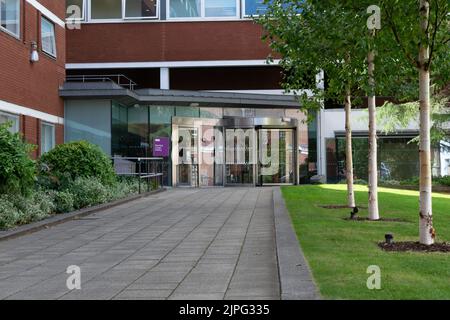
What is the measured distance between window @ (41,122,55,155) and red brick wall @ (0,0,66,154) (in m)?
0.56

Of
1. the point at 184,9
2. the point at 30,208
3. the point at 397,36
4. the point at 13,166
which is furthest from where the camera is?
the point at 184,9

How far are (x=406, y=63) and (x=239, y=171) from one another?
19231 millimetres

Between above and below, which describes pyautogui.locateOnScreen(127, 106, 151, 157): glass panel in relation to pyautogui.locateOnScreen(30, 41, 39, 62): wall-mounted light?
below

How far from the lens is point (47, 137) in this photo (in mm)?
23719

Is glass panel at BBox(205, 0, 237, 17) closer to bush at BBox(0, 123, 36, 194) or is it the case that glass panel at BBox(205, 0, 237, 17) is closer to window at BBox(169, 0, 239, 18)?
window at BBox(169, 0, 239, 18)

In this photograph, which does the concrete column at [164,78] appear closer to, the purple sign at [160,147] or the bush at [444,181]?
the purple sign at [160,147]

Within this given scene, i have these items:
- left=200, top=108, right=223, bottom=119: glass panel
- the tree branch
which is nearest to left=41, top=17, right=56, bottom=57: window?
left=200, top=108, right=223, bottom=119: glass panel

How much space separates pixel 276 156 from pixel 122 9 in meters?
11.0

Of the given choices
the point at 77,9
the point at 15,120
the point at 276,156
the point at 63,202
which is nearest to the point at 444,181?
the point at 276,156

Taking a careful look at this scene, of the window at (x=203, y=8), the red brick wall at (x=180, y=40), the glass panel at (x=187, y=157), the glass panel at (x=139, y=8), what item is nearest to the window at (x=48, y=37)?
the glass panel at (x=187, y=157)

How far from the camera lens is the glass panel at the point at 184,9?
1272 inches

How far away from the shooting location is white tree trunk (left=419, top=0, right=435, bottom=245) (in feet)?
28.7

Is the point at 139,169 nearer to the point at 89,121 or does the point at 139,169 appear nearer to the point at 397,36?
the point at 89,121
